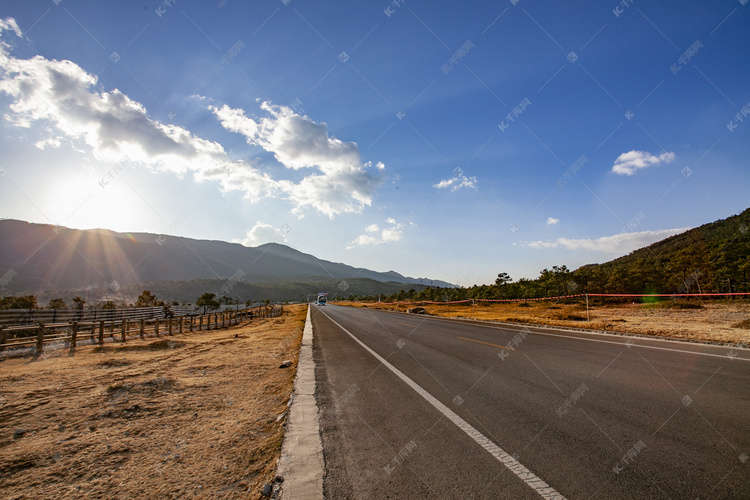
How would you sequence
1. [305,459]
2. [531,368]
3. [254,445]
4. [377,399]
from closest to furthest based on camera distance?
[305,459] → [254,445] → [377,399] → [531,368]

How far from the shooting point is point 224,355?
1033 centimetres

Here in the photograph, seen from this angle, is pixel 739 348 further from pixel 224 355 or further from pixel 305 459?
pixel 224 355

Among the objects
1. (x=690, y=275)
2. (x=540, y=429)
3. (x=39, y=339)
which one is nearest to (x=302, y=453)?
A: (x=540, y=429)

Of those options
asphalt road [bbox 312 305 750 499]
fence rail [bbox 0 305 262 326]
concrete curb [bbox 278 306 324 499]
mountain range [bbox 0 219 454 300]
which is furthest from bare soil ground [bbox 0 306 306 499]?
mountain range [bbox 0 219 454 300]

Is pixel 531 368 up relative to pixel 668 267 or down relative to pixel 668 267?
down

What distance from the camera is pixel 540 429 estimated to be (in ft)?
12.3

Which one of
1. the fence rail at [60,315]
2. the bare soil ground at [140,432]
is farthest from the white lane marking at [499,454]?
the fence rail at [60,315]

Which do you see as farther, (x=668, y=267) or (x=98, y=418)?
(x=668, y=267)

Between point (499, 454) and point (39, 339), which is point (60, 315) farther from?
point (499, 454)

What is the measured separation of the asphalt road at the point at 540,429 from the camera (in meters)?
2.65

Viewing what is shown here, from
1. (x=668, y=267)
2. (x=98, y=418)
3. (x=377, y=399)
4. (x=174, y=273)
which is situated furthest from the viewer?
(x=174, y=273)

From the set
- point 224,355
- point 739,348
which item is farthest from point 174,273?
point 739,348

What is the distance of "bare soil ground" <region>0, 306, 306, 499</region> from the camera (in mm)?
2805

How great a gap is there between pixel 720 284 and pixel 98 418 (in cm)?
6083
